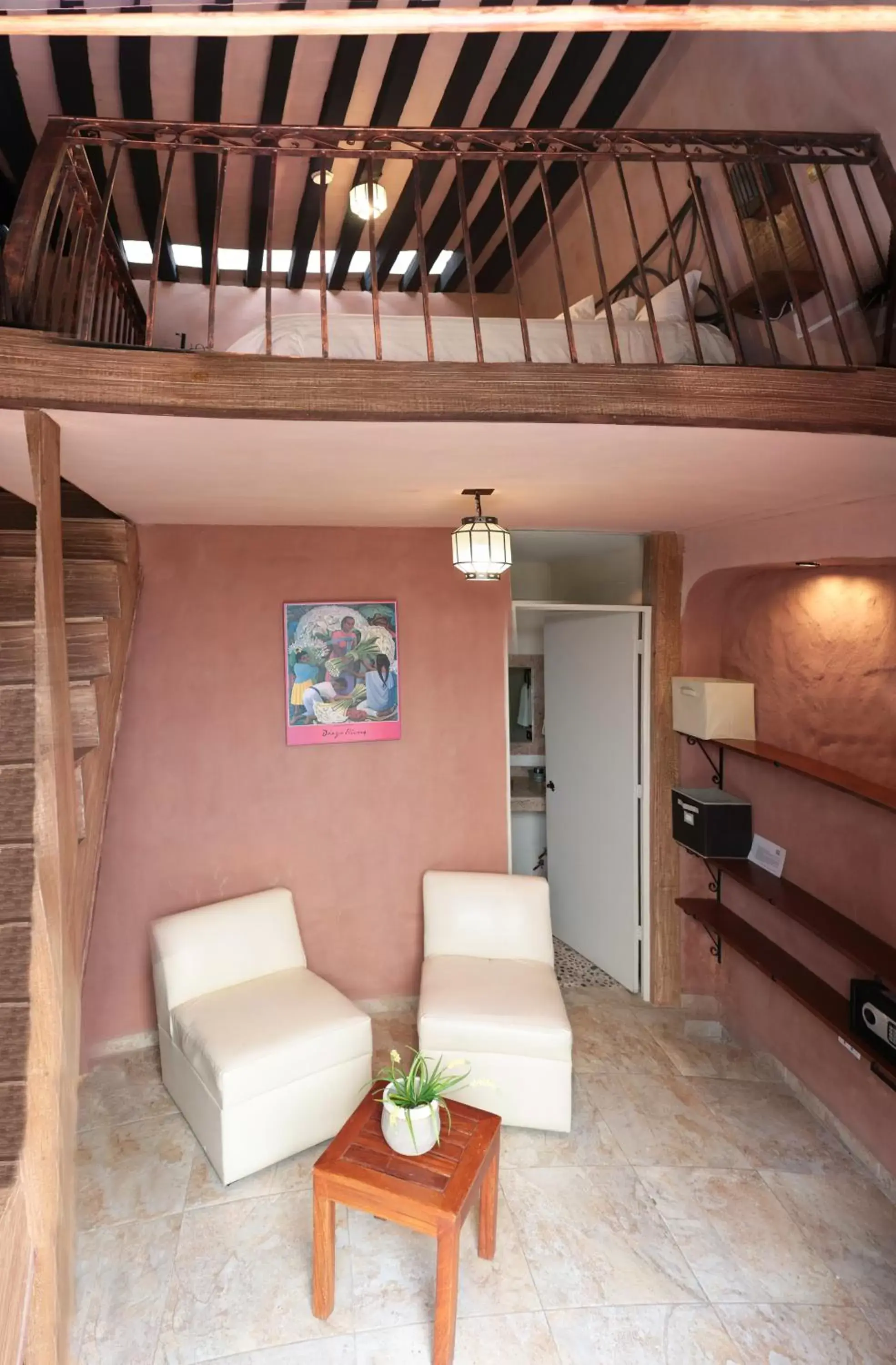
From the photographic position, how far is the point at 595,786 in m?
4.27

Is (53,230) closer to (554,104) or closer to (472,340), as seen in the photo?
(472,340)

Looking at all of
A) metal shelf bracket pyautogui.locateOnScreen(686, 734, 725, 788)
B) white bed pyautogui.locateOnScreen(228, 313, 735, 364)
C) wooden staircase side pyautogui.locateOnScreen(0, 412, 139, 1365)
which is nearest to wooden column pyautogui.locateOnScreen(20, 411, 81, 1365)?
wooden staircase side pyautogui.locateOnScreen(0, 412, 139, 1365)

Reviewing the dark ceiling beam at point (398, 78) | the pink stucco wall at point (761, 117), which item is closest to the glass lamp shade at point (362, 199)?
the dark ceiling beam at point (398, 78)

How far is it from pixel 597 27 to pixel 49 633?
1.57m

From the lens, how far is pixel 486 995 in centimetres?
307

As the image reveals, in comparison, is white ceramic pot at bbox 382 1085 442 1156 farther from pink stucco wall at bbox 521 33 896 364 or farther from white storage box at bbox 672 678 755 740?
pink stucco wall at bbox 521 33 896 364

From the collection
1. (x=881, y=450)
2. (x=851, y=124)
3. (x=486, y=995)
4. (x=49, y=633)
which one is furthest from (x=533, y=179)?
(x=486, y=995)

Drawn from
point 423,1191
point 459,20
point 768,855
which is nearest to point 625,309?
point 768,855

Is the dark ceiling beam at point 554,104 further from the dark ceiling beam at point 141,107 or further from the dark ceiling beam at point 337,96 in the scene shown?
the dark ceiling beam at point 141,107

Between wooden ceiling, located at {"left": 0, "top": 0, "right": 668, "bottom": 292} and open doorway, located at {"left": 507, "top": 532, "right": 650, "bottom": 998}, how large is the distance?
1.97 m

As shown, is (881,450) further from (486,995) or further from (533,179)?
(533,179)

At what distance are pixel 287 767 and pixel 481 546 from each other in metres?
1.70

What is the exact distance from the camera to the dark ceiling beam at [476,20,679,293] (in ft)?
10.6

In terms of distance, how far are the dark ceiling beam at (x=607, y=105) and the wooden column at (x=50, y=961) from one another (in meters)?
1.94
